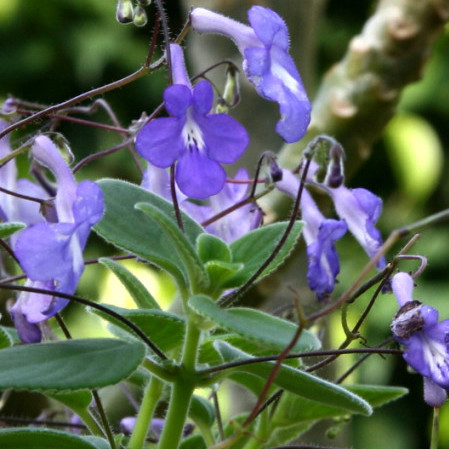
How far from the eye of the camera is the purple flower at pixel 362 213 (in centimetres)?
46

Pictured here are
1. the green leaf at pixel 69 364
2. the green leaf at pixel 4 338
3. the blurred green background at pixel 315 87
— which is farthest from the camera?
the blurred green background at pixel 315 87

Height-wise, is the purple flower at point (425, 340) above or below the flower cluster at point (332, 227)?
below

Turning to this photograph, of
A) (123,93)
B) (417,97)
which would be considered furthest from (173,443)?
(123,93)

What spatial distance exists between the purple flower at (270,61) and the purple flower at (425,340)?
0.09m

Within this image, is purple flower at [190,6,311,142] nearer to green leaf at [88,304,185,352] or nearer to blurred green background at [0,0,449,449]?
green leaf at [88,304,185,352]

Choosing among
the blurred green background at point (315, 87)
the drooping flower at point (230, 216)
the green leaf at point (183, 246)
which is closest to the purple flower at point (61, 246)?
the green leaf at point (183, 246)

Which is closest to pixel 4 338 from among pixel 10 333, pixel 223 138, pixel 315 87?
pixel 10 333

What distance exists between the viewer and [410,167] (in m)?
2.57

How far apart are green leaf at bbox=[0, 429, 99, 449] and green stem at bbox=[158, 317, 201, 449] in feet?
0.10

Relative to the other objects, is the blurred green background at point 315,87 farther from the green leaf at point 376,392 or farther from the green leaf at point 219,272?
the green leaf at point 219,272

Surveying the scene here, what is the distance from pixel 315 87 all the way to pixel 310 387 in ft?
7.41

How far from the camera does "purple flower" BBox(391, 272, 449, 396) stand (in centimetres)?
37

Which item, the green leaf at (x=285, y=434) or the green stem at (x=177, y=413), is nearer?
the green stem at (x=177, y=413)

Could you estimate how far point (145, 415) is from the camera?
385 mm
